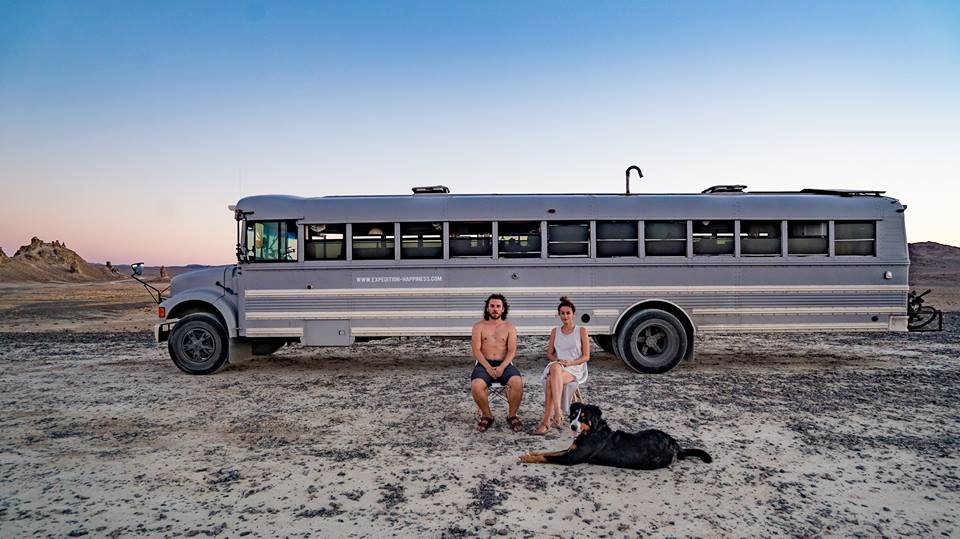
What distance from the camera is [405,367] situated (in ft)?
27.9

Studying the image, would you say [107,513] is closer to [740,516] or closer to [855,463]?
[740,516]

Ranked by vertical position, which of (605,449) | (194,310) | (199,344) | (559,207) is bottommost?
(605,449)

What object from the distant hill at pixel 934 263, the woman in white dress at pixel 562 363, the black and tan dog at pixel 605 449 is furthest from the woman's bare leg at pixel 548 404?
the distant hill at pixel 934 263

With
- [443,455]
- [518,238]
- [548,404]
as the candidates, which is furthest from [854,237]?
[443,455]

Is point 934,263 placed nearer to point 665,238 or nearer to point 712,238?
point 712,238

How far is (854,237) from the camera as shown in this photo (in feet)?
25.7

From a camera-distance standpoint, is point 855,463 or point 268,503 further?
point 855,463

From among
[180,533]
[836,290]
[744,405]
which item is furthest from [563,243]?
[180,533]

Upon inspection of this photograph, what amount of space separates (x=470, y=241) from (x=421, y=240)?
0.80 m

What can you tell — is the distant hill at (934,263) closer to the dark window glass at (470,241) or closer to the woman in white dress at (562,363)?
the dark window glass at (470,241)

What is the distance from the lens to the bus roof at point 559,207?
7703 millimetres

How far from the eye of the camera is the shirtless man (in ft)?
16.5

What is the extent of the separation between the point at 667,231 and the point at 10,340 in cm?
1513

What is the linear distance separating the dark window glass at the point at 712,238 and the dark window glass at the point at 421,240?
416 cm
